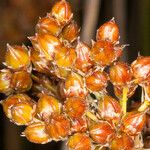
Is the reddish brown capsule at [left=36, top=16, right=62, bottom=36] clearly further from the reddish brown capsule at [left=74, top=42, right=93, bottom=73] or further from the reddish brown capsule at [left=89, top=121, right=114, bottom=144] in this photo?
the reddish brown capsule at [left=89, top=121, right=114, bottom=144]

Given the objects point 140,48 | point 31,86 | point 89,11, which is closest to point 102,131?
point 31,86

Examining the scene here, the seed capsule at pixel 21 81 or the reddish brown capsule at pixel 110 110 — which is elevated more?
the seed capsule at pixel 21 81

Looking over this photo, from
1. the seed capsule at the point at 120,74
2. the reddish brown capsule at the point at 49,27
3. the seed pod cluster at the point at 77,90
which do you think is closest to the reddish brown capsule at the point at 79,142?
the seed pod cluster at the point at 77,90

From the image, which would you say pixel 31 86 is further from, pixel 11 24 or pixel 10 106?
pixel 11 24

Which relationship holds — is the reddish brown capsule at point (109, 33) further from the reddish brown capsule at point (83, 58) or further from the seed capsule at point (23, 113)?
the seed capsule at point (23, 113)

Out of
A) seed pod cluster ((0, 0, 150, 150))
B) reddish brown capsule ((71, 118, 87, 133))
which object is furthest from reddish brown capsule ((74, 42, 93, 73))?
reddish brown capsule ((71, 118, 87, 133))

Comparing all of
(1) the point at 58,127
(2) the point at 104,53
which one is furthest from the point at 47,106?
(2) the point at 104,53
